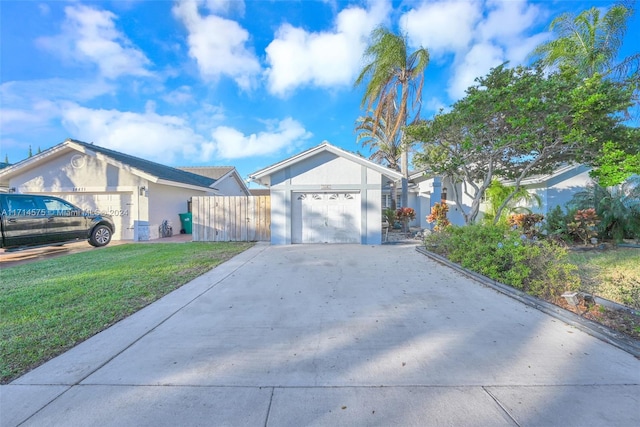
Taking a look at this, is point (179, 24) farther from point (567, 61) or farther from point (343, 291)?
point (567, 61)

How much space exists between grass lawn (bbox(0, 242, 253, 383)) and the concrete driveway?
0.99 feet

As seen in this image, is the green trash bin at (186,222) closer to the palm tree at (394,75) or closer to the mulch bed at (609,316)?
the palm tree at (394,75)

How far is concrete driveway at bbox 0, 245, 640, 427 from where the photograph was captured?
202cm

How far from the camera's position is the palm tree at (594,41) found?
1084 centimetres

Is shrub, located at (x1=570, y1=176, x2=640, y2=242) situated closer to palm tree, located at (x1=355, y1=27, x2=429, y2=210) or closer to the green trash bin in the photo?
palm tree, located at (x1=355, y1=27, x2=429, y2=210)

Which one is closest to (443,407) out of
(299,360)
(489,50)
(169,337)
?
(299,360)

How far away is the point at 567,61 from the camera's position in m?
11.6

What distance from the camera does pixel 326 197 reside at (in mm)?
10602

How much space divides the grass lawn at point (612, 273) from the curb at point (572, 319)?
1130 mm

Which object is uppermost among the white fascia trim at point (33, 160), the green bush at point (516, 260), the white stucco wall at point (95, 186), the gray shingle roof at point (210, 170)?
the gray shingle roof at point (210, 170)

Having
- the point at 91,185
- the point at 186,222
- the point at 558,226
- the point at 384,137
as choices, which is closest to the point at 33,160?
the point at 91,185

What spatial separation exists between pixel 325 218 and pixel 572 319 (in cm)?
782

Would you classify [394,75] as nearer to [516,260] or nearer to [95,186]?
[516,260]

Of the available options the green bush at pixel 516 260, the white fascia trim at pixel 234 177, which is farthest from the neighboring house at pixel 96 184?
the green bush at pixel 516 260
